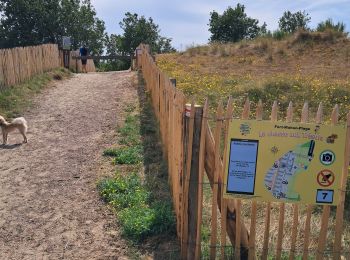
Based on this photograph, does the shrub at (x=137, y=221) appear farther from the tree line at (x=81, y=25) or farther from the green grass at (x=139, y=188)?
the tree line at (x=81, y=25)

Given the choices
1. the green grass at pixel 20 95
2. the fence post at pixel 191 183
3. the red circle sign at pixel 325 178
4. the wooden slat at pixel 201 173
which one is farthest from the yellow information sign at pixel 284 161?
the green grass at pixel 20 95

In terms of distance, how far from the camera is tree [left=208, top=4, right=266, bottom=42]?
5056 cm

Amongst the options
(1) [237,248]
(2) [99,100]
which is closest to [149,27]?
(2) [99,100]

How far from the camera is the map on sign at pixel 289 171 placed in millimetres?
3586

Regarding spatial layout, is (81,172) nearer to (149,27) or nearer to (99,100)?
(99,100)

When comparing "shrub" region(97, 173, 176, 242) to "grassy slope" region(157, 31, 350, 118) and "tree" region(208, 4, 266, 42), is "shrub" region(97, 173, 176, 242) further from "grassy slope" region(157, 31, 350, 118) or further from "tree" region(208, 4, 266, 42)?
"tree" region(208, 4, 266, 42)

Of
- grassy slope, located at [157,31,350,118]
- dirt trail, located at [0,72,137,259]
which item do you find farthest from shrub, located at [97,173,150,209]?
grassy slope, located at [157,31,350,118]

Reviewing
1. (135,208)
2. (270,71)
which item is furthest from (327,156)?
(270,71)

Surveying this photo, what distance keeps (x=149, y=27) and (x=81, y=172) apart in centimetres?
4744

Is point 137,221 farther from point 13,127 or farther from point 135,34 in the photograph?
point 135,34

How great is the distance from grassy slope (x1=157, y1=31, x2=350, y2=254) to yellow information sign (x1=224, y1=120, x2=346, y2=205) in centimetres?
77

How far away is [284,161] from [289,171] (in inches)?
3.7

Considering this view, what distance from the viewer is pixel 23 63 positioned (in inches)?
556

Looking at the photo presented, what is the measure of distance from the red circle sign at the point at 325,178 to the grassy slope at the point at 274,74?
87cm
